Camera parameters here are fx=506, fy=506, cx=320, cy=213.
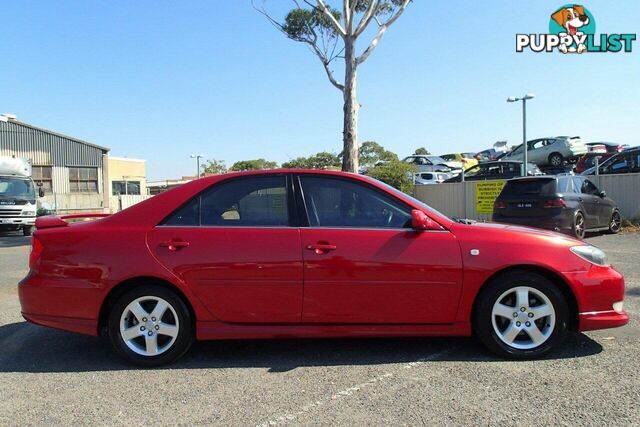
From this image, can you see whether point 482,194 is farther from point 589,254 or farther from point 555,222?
point 589,254

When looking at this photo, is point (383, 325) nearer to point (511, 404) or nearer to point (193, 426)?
point (511, 404)

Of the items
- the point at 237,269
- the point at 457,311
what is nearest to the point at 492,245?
the point at 457,311

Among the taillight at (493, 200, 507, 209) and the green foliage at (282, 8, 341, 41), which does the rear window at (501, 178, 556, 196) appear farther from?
the green foliage at (282, 8, 341, 41)

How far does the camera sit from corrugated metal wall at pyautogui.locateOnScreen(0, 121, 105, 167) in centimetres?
3172

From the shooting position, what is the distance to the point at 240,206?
13.8ft

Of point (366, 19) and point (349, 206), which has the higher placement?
point (366, 19)

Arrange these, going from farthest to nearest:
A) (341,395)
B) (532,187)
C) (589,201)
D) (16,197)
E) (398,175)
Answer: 1. (398,175)
2. (16,197)
3. (589,201)
4. (532,187)
5. (341,395)

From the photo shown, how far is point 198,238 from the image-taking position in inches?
160

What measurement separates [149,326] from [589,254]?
11.8ft

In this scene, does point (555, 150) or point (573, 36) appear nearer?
point (573, 36)

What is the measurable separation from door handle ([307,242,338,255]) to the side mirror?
65cm

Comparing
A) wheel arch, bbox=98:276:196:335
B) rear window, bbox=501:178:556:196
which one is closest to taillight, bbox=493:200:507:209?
rear window, bbox=501:178:556:196

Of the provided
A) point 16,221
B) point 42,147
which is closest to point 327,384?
point 16,221

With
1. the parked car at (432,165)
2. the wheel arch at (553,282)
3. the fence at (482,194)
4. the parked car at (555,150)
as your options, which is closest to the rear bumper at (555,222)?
the fence at (482,194)
